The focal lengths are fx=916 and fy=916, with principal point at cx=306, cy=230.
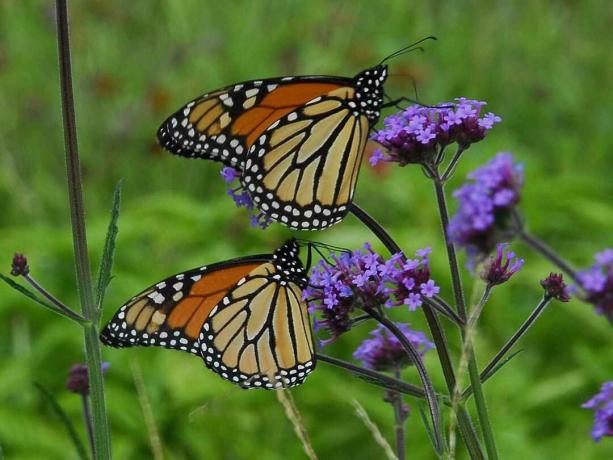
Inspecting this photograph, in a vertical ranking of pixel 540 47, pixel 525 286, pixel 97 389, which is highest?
pixel 540 47

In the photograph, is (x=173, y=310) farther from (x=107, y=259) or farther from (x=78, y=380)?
(x=107, y=259)

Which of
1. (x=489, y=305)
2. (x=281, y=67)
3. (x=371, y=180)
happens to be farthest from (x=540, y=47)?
(x=489, y=305)

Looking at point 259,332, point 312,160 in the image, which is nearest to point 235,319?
point 259,332

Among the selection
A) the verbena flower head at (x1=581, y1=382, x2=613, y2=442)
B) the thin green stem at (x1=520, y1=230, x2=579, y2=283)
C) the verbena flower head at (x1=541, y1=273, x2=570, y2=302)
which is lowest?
the verbena flower head at (x1=581, y1=382, x2=613, y2=442)

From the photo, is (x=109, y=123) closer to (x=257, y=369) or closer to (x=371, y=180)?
(x=371, y=180)

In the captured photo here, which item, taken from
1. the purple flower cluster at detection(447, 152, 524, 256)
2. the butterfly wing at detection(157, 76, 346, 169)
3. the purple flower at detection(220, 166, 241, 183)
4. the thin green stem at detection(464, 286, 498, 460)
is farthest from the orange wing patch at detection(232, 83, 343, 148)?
the purple flower cluster at detection(447, 152, 524, 256)

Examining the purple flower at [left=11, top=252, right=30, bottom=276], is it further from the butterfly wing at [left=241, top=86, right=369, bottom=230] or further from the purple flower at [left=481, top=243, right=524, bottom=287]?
the purple flower at [left=481, top=243, right=524, bottom=287]
